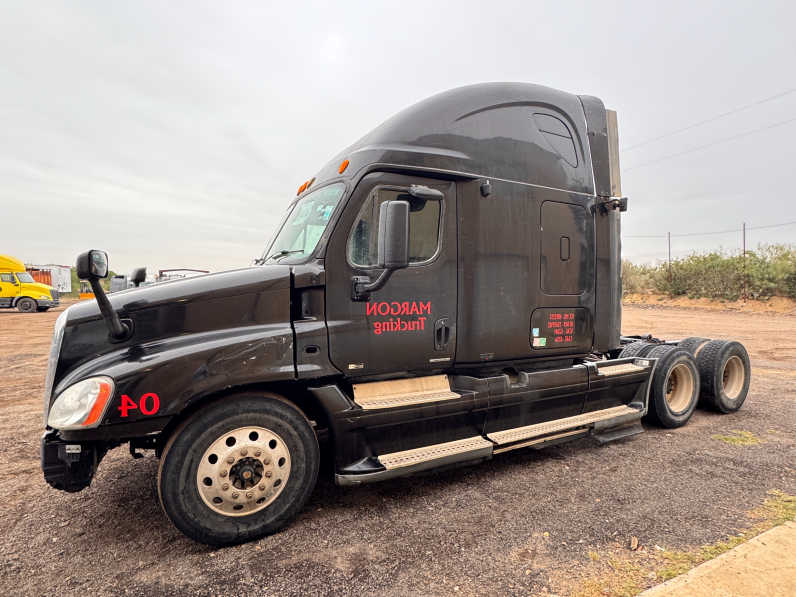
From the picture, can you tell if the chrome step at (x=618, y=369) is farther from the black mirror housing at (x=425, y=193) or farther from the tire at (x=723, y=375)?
the black mirror housing at (x=425, y=193)

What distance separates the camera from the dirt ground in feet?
8.24

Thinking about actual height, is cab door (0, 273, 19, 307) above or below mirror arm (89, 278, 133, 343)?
above

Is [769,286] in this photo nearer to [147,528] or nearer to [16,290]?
[147,528]

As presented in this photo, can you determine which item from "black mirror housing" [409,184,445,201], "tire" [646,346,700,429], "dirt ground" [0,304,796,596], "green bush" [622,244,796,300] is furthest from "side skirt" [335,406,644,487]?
"green bush" [622,244,796,300]

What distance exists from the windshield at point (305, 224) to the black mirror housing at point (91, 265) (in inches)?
51.5

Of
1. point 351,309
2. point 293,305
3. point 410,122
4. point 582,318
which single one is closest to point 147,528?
point 293,305

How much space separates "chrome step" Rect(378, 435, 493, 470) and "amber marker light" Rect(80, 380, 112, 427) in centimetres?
186

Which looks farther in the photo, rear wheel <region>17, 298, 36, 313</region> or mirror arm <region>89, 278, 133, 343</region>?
rear wheel <region>17, 298, 36, 313</region>

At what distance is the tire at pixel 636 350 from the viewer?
5.45 metres

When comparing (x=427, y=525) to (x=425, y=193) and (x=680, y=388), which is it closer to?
(x=425, y=193)

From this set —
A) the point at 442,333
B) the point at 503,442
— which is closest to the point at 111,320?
the point at 442,333

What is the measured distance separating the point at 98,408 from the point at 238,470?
91 cm

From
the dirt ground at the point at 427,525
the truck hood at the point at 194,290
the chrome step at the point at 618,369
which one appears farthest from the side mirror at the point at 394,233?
the chrome step at the point at 618,369

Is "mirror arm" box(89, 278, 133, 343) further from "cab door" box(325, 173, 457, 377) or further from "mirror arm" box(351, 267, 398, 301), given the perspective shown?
"mirror arm" box(351, 267, 398, 301)
